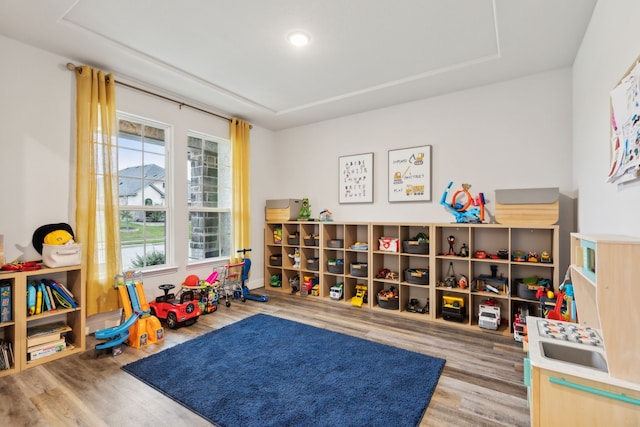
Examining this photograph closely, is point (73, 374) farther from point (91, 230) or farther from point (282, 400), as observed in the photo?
point (282, 400)

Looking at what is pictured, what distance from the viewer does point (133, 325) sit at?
2.76m

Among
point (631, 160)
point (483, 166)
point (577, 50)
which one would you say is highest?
point (577, 50)

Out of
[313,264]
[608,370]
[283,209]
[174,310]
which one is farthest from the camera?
[283,209]

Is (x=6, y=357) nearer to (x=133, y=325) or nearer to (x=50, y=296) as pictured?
(x=50, y=296)

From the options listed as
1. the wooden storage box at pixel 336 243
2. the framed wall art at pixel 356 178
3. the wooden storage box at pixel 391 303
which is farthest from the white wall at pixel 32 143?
the wooden storage box at pixel 391 303

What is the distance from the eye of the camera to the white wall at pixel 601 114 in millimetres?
1507

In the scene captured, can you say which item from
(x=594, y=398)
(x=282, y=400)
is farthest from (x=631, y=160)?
(x=282, y=400)

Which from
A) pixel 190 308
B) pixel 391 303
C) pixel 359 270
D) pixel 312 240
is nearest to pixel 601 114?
pixel 391 303

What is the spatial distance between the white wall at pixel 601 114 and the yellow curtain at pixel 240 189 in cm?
390

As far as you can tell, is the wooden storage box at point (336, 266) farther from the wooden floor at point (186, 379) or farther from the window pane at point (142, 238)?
the window pane at point (142, 238)

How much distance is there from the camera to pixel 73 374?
7.43 feet

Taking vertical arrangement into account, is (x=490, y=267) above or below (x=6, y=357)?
above

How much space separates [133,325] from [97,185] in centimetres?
142

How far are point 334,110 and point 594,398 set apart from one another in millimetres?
3896
